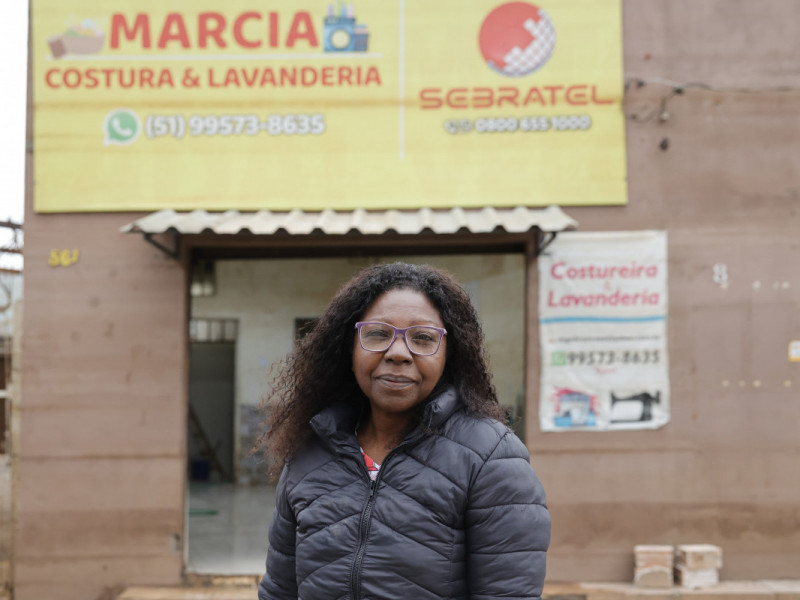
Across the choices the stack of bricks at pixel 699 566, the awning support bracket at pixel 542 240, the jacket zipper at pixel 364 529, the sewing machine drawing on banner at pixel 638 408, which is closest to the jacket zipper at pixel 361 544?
the jacket zipper at pixel 364 529

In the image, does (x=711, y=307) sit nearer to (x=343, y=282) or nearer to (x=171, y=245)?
(x=343, y=282)

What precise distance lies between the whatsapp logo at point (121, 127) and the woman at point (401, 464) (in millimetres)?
4287

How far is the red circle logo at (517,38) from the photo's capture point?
230 inches

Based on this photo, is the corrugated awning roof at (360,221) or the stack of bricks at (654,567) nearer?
the corrugated awning roof at (360,221)

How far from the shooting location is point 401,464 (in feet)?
6.00

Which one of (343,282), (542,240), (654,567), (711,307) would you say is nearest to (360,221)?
(343,282)

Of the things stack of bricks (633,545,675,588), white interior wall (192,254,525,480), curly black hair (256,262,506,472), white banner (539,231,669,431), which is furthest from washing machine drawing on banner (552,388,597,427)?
curly black hair (256,262,506,472)

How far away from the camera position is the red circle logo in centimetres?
584

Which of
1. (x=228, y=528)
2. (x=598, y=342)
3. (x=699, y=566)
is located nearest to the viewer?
(x=699, y=566)

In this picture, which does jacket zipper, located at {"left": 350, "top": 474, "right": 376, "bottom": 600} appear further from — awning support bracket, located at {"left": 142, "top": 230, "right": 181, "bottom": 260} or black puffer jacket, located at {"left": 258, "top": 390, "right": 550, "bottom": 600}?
awning support bracket, located at {"left": 142, "top": 230, "right": 181, "bottom": 260}

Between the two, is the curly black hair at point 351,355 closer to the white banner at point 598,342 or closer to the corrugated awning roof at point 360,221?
the corrugated awning roof at point 360,221

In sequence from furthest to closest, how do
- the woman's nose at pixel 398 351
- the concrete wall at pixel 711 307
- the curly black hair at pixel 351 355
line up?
the concrete wall at pixel 711 307 → the curly black hair at pixel 351 355 → the woman's nose at pixel 398 351

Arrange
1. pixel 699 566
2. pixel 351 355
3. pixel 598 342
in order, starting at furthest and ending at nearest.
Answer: pixel 598 342, pixel 699 566, pixel 351 355

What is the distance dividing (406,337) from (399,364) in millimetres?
71
